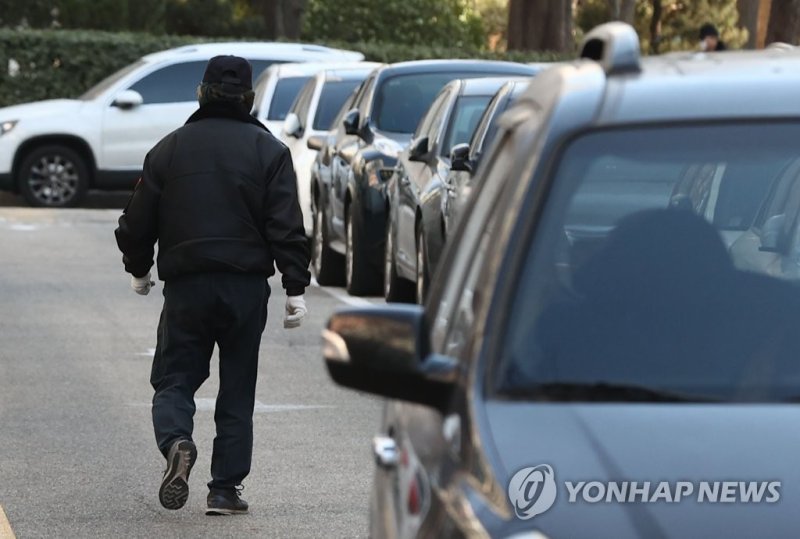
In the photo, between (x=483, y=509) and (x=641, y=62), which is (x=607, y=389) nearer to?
(x=483, y=509)

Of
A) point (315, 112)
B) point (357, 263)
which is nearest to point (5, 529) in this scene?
point (357, 263)

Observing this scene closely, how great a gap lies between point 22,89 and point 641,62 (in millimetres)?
28260

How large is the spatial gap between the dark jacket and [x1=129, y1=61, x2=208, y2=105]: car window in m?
19.4

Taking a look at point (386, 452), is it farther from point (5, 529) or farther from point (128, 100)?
point (128, 100)

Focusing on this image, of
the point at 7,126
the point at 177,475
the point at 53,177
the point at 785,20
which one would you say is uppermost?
the point at 177,475

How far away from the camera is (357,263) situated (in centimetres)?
1725

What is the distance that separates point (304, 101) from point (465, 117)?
6.12 metres

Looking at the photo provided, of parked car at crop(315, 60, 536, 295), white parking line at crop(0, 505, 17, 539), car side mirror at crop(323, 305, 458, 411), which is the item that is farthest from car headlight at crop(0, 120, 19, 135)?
car side mirror at crop(323, 305, 458, 411)

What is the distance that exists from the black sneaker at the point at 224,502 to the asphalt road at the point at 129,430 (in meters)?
0.04

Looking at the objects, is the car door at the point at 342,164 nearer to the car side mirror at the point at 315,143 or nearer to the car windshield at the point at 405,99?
the car windshield at the point at 405,99

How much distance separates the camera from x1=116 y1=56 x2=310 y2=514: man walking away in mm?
8148

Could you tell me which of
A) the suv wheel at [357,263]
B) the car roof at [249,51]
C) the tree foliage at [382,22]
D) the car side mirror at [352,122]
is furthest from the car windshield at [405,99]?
the tree foliage at [382,22]

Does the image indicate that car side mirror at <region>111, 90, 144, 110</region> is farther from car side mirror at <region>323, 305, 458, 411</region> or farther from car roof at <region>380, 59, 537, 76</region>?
car side mirror at <region>323, 305, 458, 411</region>

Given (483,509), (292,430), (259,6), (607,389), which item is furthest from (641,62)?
(259,6)
